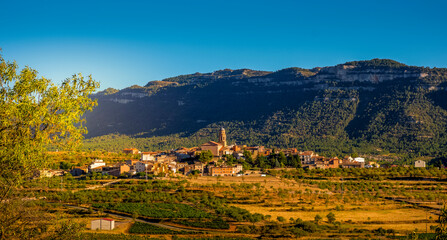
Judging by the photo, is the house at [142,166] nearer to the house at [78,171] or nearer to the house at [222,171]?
the house at [78,171]

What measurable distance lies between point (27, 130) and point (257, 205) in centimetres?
6000

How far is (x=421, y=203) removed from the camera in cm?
7381

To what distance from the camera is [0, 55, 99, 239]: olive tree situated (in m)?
14.6

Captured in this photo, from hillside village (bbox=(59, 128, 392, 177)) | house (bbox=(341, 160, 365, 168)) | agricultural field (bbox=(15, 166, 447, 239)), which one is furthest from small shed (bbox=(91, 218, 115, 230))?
house (bbox=(341, 160, 365, 168))

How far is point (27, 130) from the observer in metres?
14.8

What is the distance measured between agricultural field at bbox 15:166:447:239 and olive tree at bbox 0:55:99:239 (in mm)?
26541

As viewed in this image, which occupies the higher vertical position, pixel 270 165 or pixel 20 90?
pixel 20 90

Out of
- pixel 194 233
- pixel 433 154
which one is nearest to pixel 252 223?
pixel 194 233

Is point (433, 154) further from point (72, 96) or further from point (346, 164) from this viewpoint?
point (72, 96)

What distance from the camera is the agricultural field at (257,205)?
5381cm

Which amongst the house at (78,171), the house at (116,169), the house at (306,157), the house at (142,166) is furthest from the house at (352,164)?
the house at (78,171)

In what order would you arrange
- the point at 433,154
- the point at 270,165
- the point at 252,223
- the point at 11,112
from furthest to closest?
the point at 433,154 < the point at 270,165 < the point at 252,223 < the point at 11,112

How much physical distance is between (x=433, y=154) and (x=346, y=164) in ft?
154

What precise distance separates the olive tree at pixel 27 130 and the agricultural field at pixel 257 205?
87.1 feet
